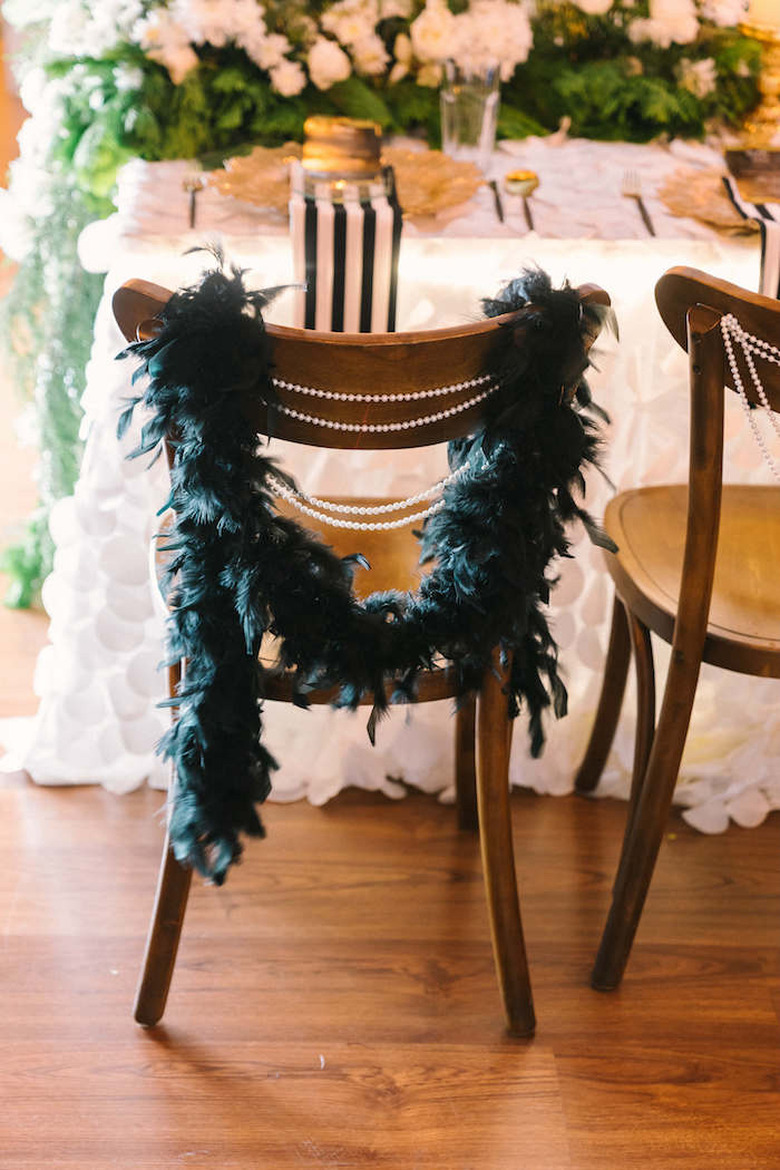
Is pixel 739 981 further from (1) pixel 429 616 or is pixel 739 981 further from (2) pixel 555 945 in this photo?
(1) pixel 429 616

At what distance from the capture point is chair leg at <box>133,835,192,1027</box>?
130 centimetres

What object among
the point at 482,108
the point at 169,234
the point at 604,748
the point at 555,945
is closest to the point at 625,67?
the point at 482,108

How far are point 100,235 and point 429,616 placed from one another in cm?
70

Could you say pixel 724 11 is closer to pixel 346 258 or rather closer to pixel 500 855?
pixel 346 258

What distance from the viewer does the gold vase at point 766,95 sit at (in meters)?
1.83

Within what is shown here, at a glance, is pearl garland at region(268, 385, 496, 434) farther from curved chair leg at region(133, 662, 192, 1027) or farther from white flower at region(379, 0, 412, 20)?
white flower at region(379, 0, 412, 20)

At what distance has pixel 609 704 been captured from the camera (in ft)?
5.53

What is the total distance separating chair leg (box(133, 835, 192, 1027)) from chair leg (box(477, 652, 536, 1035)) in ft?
1.10

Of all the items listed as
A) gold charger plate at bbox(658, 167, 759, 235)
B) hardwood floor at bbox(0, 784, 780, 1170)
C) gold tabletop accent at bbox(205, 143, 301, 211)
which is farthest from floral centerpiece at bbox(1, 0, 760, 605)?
hardwood floor at bbox(0, 784, 780, 1170)

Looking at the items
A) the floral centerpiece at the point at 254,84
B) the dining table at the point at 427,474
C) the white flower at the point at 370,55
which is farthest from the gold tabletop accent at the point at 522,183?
the white flower at the point at 370,55

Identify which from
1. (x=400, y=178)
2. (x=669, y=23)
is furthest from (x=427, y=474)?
(x=669, y=23)

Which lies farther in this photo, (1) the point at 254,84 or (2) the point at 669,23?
(2) the point at 669,23

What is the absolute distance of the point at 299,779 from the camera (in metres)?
1.74

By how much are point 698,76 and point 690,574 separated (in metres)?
1.01
